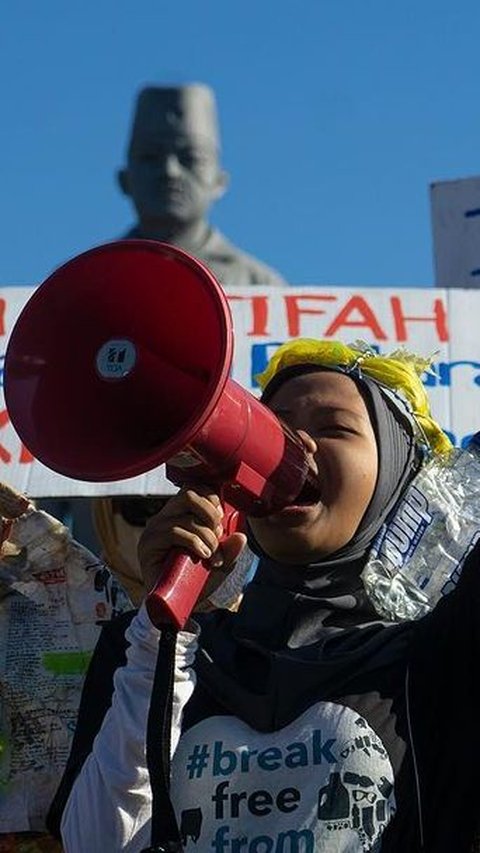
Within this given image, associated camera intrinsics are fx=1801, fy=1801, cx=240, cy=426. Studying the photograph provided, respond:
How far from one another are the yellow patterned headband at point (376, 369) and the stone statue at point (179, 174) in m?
3.04

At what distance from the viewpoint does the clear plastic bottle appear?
7.14 ft

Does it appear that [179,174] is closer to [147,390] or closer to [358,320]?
[358,320]

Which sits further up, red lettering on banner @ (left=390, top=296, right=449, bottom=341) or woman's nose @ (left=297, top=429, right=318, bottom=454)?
woman's nose @ (left=297, top=429, right=318, bottom=454)

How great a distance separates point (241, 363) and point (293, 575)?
254cm

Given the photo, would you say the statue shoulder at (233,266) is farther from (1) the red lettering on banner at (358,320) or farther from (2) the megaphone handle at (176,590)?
(2) the megaphone handle at (176,590)

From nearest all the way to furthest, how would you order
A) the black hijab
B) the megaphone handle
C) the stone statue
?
the megaphone handle → the black hijab → the stone statue

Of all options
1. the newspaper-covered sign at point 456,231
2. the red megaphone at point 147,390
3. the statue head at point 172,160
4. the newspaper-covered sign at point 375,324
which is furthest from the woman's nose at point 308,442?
the statue head at point 172,160

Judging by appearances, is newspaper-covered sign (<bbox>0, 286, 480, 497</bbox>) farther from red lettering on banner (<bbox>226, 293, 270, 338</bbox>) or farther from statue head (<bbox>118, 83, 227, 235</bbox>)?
statue head (<bbox>118, 83, 227, 235</bbox>)

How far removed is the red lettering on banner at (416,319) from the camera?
191 inches

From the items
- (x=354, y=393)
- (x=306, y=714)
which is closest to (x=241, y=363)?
(x=354, y=393)

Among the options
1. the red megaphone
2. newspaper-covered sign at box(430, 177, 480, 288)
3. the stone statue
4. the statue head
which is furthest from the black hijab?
the statue head

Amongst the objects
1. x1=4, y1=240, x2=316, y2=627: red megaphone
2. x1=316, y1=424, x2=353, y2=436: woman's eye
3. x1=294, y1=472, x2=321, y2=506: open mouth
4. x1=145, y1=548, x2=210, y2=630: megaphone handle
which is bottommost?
x1=145, y1=548, x2=210, y2=630: megaphone handle

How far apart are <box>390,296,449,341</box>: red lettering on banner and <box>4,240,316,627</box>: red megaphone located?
272 centimetres

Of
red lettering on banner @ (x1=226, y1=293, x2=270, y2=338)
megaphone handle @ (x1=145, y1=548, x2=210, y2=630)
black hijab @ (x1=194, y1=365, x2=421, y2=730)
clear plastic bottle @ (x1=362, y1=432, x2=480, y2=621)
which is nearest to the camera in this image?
megaphone handle @ (x1=145, y1=548, x2=210, y2=630)
